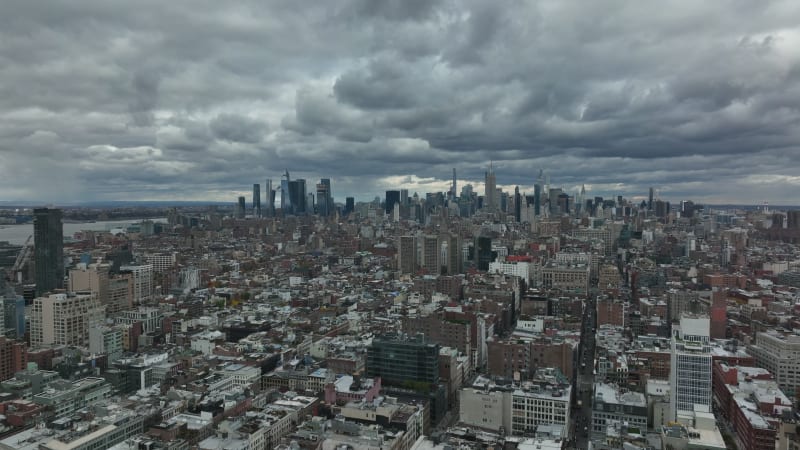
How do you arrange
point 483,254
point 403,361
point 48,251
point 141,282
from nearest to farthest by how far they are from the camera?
point 403,361 → point 48,251 → point 141,282 → point 483,254

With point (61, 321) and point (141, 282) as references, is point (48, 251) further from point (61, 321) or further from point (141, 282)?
point (61, 321)

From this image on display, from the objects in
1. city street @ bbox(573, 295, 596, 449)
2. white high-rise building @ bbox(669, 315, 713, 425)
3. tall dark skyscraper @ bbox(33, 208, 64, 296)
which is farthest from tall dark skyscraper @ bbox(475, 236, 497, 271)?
tall dark skyscraper @ bbox(33, 208, 64, 296)

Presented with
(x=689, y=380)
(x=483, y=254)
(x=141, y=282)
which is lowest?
(x=689, y=380)

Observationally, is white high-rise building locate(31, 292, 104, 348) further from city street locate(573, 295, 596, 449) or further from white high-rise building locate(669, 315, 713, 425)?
white high-rise building locate(669, 315, 713, 425)

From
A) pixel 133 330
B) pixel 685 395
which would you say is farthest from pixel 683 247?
pixel 133 330

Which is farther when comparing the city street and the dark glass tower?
the dark glass tower

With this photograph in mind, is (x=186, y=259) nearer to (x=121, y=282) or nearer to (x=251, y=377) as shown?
(x=121, y=282)

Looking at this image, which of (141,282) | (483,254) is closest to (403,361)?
(141,282)

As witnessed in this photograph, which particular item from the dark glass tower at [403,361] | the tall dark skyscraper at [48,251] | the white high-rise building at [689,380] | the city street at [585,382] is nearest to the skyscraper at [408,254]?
the city street at [585,382]
